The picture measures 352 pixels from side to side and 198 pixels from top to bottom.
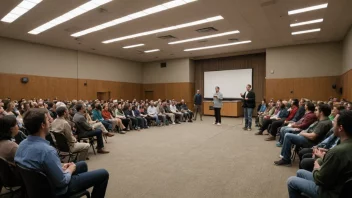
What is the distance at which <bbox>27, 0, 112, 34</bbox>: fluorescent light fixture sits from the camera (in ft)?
19.1

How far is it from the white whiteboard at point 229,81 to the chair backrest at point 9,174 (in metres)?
12.3

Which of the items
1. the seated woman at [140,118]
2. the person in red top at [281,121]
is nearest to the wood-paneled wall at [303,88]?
the person in red top at [281,121]

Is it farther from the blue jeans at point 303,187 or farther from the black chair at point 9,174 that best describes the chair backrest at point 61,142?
the blue jeans at point 303,187

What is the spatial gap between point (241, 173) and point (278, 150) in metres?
1.96

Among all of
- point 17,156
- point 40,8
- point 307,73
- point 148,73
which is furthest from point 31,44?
point 307,73

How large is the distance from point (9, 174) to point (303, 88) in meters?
12.1

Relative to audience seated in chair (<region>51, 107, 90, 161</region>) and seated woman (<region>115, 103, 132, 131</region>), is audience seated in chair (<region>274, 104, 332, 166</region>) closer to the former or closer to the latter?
audience seated in chair (<region>51, 107, 90, 161</region>)

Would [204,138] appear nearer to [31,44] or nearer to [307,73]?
[307,73]

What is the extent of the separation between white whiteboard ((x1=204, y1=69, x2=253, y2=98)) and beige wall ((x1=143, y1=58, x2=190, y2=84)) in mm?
1518

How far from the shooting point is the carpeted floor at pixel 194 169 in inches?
114

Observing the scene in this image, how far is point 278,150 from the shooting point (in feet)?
16.3

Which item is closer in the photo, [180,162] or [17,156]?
[17,156]

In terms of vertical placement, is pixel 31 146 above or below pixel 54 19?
below

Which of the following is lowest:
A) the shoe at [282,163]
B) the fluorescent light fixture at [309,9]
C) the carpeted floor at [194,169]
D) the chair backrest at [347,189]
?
the carpeted floor at [194,169]
